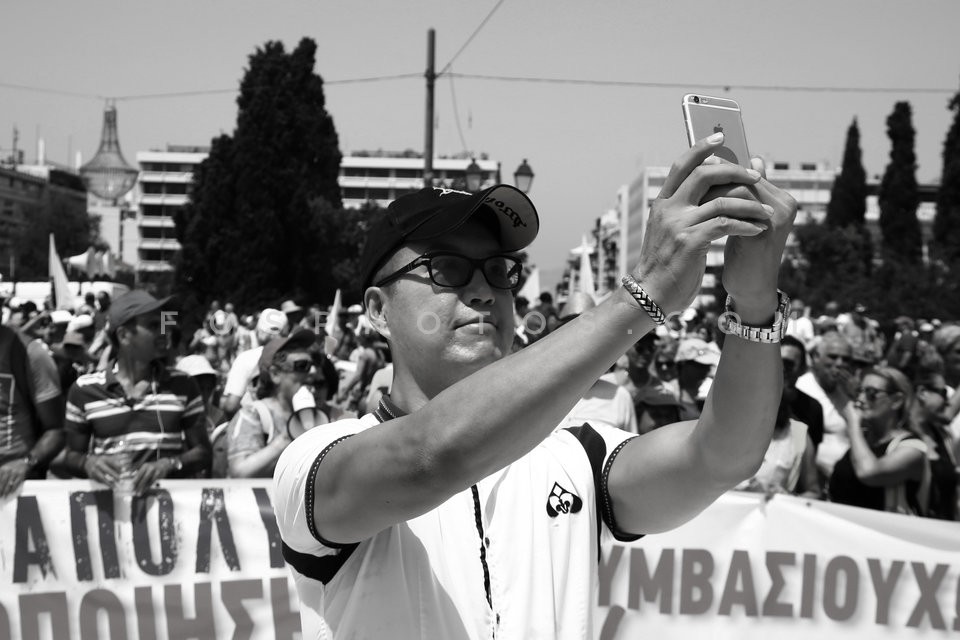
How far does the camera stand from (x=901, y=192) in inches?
2525

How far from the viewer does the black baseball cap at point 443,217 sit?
6.41ft

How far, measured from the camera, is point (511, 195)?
1.96 m

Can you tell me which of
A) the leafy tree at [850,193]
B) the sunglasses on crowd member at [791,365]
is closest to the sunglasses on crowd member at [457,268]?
the sunglasses on crowd member at [791,365]

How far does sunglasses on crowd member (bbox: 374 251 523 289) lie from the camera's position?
6.56 feet

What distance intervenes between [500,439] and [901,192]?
2689 inches

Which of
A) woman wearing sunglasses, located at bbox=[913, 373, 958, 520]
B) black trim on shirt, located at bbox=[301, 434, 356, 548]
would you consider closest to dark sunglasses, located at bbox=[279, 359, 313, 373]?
woman wearing sunglasses, located at bbox=[913, 373, 958, 520]

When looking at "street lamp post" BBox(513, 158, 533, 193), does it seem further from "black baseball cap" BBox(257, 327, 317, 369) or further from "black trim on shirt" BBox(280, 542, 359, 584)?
"black trim on shirt" BBox(280, 542, 359, 584)

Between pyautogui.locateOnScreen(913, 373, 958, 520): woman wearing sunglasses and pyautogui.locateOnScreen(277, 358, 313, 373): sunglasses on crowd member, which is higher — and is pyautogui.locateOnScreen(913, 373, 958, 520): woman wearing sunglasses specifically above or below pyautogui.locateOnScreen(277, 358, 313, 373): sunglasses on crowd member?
below

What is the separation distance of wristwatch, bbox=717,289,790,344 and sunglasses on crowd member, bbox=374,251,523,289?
0.50 meters

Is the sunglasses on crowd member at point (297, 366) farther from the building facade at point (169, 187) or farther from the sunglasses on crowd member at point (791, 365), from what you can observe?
the building facade at point (169, 187)

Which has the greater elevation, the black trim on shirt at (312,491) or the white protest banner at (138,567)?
the black trim on shirt at (312,491)

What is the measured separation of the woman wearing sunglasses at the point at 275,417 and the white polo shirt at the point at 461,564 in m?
3.46

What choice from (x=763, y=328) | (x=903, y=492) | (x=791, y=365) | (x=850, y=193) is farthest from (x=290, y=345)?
(x=850, y=193)

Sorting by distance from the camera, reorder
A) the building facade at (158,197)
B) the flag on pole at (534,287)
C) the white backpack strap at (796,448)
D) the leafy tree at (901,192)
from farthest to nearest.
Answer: the building facade at (158,197) < the leafy tree at (901,192) < the flag on pole at (534,287) < the white backpack strap at (796,448)
